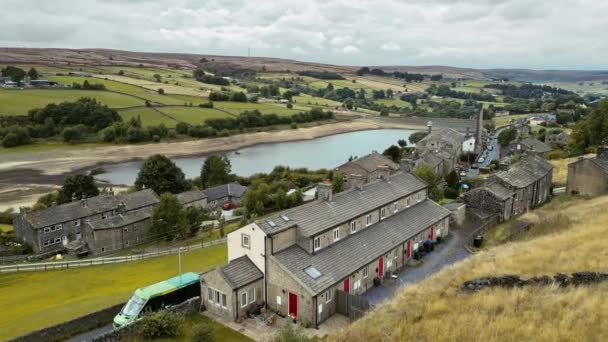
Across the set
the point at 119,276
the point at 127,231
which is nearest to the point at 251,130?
the point at 127,231

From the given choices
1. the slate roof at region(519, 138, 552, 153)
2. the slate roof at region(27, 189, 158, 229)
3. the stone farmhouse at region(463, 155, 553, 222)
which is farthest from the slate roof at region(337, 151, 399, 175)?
the slate roof at region(519, 138, 552, 153)

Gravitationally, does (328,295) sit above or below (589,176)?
below

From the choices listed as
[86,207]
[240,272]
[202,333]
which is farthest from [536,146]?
[202,333]

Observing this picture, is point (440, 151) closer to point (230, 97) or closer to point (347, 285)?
point (347, 285)

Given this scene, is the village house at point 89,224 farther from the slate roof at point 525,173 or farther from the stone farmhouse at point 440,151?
the slate roof at point 525,173

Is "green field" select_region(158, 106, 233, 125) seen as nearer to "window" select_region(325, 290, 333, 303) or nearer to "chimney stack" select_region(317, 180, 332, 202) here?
"chimney stack" select_region(317, 180, 332, 202)

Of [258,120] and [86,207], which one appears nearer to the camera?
[86,207]
